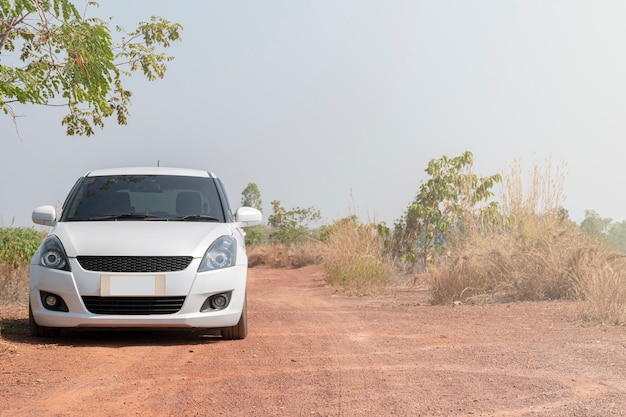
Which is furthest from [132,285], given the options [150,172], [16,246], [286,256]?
[286,256]

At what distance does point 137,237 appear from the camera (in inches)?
328

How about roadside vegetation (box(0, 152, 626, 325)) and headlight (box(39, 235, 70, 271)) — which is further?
roadside vegetation (box(0, 152, 626, 325))

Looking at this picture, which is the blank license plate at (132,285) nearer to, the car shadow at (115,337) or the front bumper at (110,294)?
the front bumper at (110,294)

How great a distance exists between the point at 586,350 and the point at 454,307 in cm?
457

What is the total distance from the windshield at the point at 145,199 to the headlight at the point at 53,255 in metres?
0.79

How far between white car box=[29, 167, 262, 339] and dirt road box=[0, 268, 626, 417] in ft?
1.02

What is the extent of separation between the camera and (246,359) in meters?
7.37

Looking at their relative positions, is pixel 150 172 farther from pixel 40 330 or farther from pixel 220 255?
pixel 40 330

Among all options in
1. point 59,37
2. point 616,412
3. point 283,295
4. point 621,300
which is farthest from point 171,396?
point 283,295

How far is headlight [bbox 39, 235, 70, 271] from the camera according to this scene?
322 inches

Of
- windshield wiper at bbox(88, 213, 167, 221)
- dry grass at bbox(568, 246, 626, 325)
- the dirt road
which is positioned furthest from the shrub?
windshield wiper at bbox(88, 213, 167, 221)

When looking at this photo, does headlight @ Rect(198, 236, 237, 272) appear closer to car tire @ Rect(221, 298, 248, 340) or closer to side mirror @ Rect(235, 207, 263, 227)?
car tire @ Rect(221, 298, 248, 340)

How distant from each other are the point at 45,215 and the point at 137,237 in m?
1.25

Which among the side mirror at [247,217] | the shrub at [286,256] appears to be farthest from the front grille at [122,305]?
the shrub at [286,256]
